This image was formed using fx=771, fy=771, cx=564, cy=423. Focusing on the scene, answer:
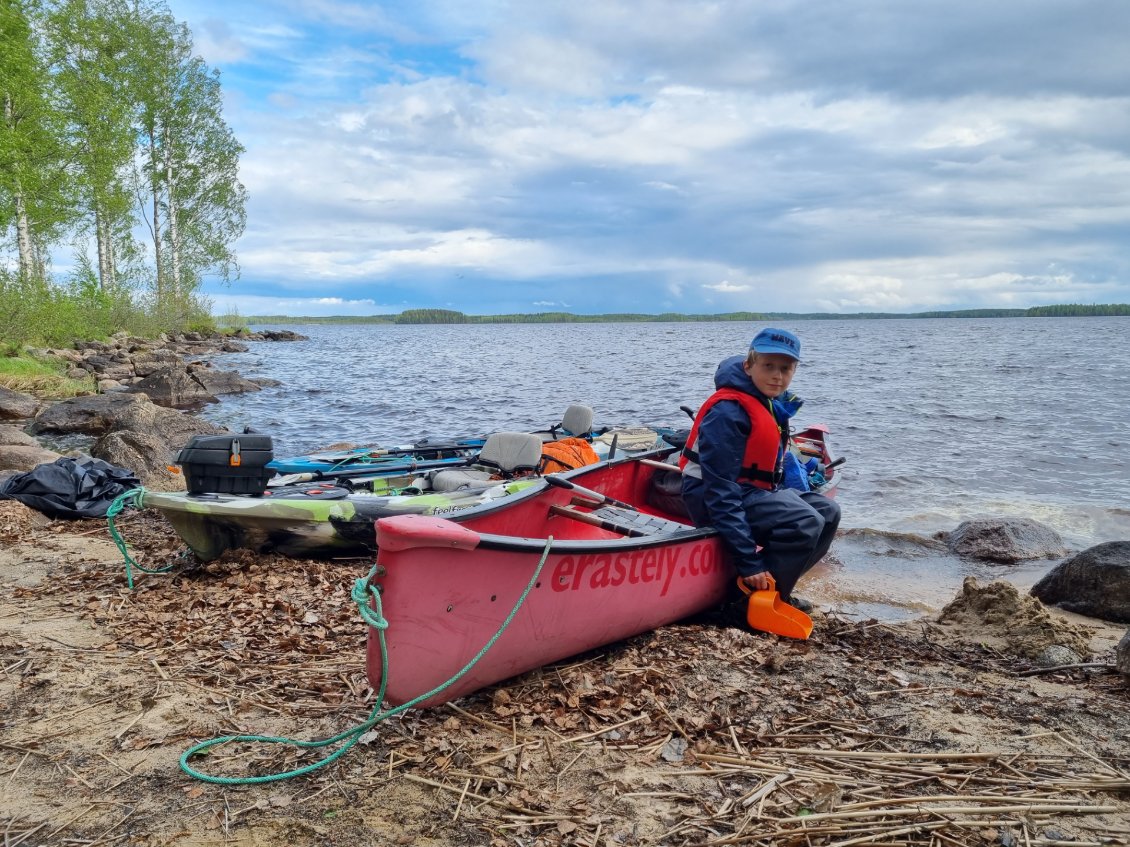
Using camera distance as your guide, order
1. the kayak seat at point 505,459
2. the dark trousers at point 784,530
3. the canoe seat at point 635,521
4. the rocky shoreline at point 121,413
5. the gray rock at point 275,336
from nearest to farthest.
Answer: the dark trousers at point 784,530, the canoe seat at point 635,521, the kayak seat at point 505,459, the rocky shoreline at point 121,413, the gray rock at point 275,336

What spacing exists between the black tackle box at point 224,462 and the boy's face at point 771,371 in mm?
3615

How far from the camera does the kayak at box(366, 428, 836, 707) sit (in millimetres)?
3383

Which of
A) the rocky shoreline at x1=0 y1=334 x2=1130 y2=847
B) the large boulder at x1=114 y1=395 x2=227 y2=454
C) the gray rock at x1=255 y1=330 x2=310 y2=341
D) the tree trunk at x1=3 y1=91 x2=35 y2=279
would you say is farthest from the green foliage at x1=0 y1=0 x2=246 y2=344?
the gray rock at x1=255 y1=330 x2=310 y2=341

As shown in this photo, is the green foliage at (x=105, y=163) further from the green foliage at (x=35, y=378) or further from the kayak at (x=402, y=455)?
the kayak at (x=402, y=455)

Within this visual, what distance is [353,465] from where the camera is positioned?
870cm

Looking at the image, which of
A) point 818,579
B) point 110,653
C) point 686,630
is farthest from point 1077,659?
point 110,653

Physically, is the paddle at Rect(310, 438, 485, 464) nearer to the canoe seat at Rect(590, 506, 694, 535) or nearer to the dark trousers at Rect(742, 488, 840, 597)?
the canoe seat at Rect(590, 506, 694, 535)

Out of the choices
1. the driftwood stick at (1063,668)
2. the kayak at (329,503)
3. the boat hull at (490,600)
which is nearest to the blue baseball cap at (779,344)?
the boat hull at (490,600)

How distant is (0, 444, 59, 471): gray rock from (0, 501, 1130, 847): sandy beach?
17.0 ft

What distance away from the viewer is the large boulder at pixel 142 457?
9.73 meters

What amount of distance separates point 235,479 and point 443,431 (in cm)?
1240

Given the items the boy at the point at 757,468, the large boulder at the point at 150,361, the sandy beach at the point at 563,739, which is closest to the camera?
the sandy beach at the point at 563,739

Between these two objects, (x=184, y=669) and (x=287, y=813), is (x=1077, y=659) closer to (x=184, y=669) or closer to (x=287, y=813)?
(x=287, y=813)

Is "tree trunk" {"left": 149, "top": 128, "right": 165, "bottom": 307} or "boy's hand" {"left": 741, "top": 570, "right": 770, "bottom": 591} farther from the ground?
"tree trunk" {"left": 149, "top": 128, "right": 165, "bottom": 307}
